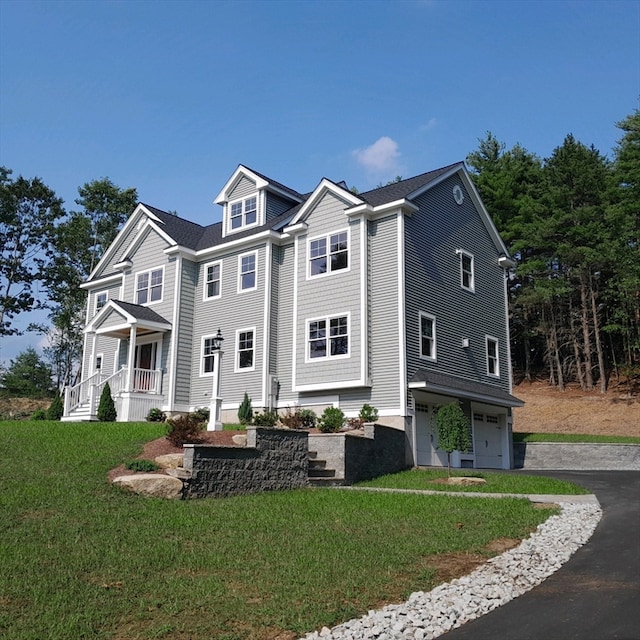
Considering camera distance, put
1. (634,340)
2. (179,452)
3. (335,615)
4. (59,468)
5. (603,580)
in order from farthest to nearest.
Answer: (634,340) < (179,452) < (59,468) < (603,580) < (335,615)

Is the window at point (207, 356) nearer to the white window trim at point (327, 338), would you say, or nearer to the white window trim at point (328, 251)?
the white window trim at point (327, 338)

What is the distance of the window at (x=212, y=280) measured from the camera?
24.0 meters

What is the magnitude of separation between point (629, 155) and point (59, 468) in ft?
Result: 113

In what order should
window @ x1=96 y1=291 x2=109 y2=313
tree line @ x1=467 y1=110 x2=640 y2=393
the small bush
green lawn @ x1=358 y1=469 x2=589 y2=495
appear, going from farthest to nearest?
tree line @ x1=467 y1=110 x2=640 y2=393 → window @ x1=96 y1=291 x2=109 y2=313 → green lawn @ x1=358 y1=469 x2=589 y2=495 → the small bush

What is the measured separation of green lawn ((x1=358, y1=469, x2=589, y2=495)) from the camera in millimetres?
13367

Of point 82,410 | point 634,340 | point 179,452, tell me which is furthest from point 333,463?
point 634,340

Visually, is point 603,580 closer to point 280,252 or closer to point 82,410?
point 280,252

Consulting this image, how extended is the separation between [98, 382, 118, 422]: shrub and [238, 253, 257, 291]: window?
5.67 meters

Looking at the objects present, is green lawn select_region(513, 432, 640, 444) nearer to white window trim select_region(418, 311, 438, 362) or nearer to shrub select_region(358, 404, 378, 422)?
white window trim select_region(418, 311, 438, 362)

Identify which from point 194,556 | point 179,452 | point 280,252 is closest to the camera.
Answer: point 194,556

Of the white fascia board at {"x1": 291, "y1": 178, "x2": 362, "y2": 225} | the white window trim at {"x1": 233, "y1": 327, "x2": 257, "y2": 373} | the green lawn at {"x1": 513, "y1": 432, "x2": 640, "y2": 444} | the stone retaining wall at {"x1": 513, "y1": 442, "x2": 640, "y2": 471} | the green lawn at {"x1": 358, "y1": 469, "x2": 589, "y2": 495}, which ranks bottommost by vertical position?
the green lawn at {"x1": 358, "y1": 469, "x2": 589, "y2": 495}

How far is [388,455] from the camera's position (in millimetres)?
16891

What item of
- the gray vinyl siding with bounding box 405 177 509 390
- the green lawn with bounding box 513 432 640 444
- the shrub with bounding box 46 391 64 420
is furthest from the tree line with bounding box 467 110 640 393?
the shrub with bounding box 46 391 64 420

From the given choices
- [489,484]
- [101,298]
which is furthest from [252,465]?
[101,298]
